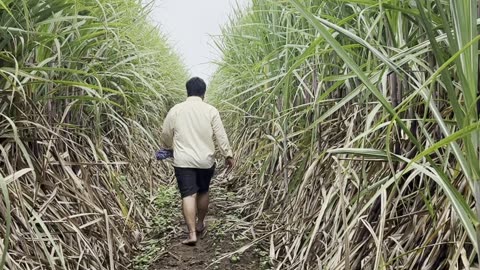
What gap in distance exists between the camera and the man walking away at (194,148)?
3.46 metres

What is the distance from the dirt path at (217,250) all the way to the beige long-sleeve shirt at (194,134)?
454 millimetres

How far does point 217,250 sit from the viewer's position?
119 inches

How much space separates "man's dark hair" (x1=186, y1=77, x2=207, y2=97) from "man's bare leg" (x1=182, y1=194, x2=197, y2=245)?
0.75 m

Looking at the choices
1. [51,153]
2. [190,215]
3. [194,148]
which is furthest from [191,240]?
[51,153]

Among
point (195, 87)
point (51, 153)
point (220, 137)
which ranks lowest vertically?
point (220, 137)

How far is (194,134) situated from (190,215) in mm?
550

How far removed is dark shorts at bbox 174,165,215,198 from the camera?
3455 millimetres

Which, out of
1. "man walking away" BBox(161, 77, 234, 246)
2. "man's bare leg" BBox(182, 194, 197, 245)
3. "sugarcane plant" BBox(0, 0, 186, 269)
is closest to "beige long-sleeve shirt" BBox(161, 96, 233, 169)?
"man walking away" BBox(161, 77, 234, 246)

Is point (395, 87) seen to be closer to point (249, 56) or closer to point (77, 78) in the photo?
point (77, 78)

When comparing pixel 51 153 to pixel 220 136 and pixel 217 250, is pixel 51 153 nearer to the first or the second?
pixel 217 250

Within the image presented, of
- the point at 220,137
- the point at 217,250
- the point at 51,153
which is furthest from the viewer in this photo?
the point at 220,137

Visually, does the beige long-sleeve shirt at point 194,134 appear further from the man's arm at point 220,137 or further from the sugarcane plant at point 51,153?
the sugarcane plant at point 51,153

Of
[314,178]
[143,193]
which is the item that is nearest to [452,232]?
[314,178]

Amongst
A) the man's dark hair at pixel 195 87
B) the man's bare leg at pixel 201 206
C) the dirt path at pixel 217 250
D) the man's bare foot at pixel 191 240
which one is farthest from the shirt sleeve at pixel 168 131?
the man's bare foot at pixel 191 240
